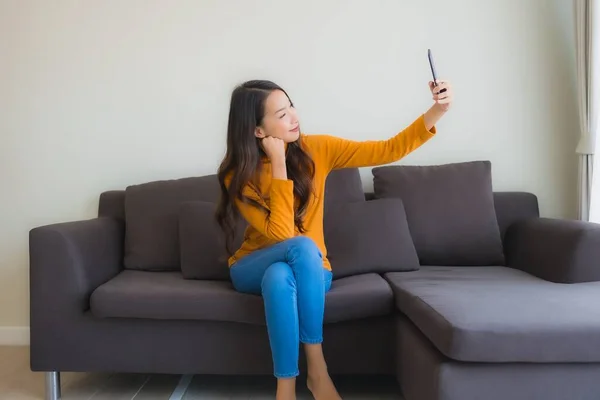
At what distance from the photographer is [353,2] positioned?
8.97ft

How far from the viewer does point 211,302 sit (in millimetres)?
1914

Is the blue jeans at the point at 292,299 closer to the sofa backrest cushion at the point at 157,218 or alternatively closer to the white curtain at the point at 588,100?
the sofa backrest cushion at the point at 157,218

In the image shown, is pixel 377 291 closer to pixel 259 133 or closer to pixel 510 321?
pixel 510 321

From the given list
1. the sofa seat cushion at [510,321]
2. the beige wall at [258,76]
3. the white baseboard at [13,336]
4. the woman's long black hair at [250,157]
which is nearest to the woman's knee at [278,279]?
the woman's long black hair at [250,157]

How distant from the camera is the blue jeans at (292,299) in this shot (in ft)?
5.56

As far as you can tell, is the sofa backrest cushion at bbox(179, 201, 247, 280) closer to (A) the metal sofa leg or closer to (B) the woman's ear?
(B) the woman's ear

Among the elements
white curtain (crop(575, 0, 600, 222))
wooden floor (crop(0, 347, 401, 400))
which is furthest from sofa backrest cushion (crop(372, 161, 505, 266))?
wooden floor (crop(0, 347, 401, 400))

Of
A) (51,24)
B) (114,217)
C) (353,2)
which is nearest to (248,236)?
(114,217)

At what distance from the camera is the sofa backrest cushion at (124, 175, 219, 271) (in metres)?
2.40

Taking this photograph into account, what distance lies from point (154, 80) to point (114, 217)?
721mm

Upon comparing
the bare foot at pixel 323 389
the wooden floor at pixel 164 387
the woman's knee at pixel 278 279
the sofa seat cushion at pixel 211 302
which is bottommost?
the wooden floor at pixel 164 387

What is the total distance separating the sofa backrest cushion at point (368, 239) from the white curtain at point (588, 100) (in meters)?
0.89

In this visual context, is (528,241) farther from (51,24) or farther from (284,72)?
(51,24)

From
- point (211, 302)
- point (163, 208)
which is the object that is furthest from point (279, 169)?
point (163, 208)
